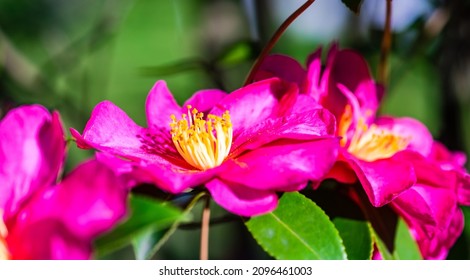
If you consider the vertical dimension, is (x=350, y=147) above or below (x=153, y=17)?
above

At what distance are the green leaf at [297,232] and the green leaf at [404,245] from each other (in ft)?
0.47

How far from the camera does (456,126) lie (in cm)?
118

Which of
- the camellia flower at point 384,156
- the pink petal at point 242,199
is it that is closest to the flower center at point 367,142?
the camellia flower at point 384,156

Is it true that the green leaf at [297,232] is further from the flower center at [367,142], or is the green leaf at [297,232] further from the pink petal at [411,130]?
the pink petal at [411,130]

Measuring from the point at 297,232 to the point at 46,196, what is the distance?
8.7 inches

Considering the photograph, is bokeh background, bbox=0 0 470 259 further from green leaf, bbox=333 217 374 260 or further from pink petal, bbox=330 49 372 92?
green leaf, bbox=333 217 374 260

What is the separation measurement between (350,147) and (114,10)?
4.18ft

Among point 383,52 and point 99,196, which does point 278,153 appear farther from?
point 383,52

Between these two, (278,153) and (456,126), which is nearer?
(278,153)

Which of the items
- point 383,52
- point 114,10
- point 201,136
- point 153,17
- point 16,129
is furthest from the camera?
point 153,17

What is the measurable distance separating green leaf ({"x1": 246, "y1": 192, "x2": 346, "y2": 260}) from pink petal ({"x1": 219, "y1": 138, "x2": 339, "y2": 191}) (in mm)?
47

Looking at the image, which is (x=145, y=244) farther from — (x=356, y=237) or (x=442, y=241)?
(x=442, y=241)
